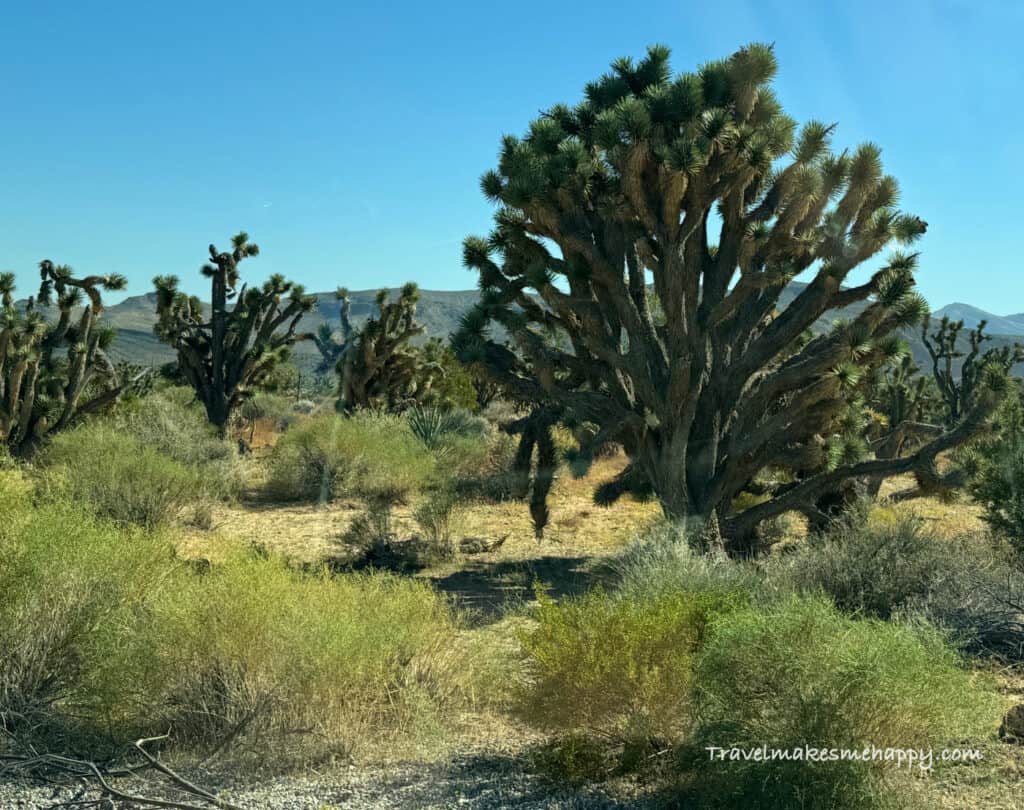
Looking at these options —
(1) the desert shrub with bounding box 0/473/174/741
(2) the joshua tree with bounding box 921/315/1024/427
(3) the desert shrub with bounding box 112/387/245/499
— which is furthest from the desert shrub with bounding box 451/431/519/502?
(2) the joshua tree with bounding box 921/315/1024/427

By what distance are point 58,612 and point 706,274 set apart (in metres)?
7.69

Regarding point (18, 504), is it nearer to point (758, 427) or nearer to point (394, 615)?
point (394, 615)

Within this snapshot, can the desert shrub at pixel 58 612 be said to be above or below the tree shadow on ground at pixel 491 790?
above

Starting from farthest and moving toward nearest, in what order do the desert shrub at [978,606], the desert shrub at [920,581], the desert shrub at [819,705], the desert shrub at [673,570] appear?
the desert shrub at [920,581]
the desert shrub at [978,606]
the desert shrub at [673,570]
the desert shrub at [819,705]

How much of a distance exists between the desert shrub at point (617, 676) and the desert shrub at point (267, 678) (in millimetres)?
803

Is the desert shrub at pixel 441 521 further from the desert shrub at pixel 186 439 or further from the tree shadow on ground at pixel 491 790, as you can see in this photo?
the tree shadow on ground at pixel 491 790

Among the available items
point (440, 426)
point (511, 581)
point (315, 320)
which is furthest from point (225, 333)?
point (315, 320)

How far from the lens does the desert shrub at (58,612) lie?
5.13m

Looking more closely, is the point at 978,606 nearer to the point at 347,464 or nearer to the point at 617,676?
the point at 617,676

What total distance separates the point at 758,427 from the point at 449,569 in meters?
3.92

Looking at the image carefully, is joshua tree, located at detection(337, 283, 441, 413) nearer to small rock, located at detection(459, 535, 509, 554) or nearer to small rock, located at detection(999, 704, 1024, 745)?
small rock, located at detection(459, 535, 509, 554)

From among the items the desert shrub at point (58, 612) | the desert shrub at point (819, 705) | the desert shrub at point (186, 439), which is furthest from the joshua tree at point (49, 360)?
the desert shrub at point (819, 705)

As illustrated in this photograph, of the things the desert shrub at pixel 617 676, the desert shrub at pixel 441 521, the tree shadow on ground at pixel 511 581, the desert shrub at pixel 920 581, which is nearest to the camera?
the desert shrub at pixel 617 676

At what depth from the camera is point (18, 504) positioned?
6.76 metres
